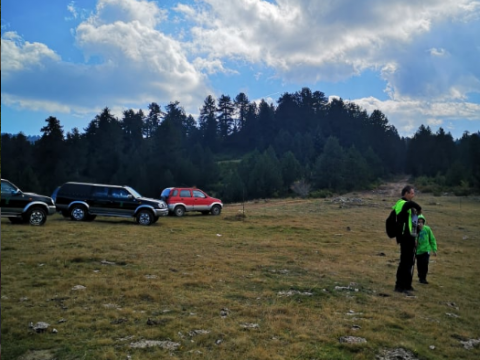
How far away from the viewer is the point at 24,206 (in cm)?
1491

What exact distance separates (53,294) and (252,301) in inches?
136

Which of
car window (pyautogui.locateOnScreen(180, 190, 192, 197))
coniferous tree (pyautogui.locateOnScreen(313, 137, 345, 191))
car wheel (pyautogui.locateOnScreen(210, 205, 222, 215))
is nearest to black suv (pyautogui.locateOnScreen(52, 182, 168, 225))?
car window (pyautogui.locateOnScreen(180, 190, 192, 197))

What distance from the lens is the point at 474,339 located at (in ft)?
18.0

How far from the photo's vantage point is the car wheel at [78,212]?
17.2 metres

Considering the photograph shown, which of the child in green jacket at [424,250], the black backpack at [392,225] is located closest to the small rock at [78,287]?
the black backpack at [392,225]

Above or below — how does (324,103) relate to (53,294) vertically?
above

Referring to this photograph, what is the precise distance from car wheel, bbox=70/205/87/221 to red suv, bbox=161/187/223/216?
5.98m

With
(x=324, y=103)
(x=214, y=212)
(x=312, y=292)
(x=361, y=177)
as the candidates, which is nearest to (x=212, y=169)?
(x=361, y=177)

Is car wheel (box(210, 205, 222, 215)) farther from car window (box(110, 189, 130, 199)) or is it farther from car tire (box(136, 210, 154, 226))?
car window (box(110, 189, 130, 199))

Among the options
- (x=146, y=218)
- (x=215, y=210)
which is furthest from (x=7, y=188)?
(x=215, y=210)

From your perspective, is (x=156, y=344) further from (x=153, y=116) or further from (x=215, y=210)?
(x=153, y=116)

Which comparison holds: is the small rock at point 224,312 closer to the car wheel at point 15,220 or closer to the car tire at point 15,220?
the car tire at point 15,220

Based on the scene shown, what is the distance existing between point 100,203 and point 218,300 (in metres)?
12.4

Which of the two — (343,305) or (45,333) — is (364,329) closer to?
(343,305)
